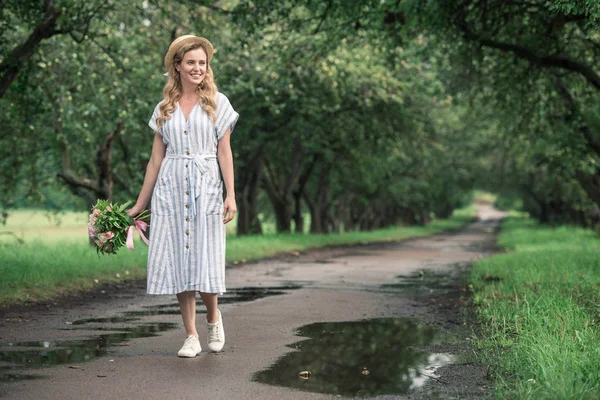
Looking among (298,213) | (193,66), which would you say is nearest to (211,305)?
(193,66)

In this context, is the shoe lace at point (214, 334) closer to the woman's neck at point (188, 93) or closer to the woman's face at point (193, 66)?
the woman's neck at point (188, 93)

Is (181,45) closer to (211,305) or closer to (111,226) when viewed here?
(111,226)

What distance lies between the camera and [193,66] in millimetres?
6309

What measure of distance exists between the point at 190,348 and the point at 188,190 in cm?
121

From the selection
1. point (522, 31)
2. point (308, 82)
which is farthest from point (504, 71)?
point (308, 82)

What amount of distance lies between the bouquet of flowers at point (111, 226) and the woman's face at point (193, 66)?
1.08m

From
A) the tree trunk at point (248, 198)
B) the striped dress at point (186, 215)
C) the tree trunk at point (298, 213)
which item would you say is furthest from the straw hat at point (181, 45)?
the tree trunk at point (298, 213)

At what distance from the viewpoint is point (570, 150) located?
62.8ft

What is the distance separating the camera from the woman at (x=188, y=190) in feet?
20.7

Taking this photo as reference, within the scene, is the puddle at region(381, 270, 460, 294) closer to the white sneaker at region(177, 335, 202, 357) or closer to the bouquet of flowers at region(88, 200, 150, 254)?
the white sneaker at region(177, 335, 202, 357)

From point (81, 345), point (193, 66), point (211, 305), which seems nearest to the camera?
point (193, 66)

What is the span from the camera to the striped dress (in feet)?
20.7

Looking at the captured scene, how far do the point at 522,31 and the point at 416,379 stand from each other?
989cm

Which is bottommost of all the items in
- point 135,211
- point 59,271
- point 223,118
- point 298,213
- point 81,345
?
point 81,345
